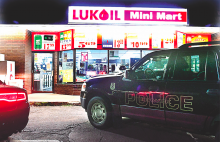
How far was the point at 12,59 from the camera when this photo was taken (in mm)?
11492

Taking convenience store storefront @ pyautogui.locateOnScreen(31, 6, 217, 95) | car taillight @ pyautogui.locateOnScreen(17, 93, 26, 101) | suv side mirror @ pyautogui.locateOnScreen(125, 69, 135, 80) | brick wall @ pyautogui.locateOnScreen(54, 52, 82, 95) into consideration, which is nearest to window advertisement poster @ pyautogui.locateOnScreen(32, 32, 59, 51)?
convenience store storefront @ pyautogui.locateOnScreen(31, 6, 217, 95)

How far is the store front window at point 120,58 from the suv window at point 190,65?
7986 millimetres

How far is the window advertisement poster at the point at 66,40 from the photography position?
11578mm

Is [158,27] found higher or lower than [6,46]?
higher

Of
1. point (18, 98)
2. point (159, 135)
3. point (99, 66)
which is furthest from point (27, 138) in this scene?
point (99, 66)

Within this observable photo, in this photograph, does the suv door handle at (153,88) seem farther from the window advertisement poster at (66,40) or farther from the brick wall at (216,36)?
the brick wall at (216,36)

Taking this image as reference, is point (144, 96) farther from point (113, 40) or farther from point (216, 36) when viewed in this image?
point (216, 36)

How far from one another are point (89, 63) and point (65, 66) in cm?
148

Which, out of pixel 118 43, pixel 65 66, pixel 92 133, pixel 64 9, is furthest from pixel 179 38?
pixel 92 133

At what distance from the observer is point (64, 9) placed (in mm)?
11141

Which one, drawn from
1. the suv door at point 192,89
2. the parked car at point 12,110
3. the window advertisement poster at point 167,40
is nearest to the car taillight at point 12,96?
the parked car at point 12,110

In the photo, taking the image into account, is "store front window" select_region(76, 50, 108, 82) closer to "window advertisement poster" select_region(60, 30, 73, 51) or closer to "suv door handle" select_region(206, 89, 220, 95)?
"window advertisement poster" select_region(60, 30, 73, 51)

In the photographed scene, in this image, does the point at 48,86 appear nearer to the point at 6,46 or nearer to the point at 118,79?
the point at 6,46

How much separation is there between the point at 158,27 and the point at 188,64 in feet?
25.2
